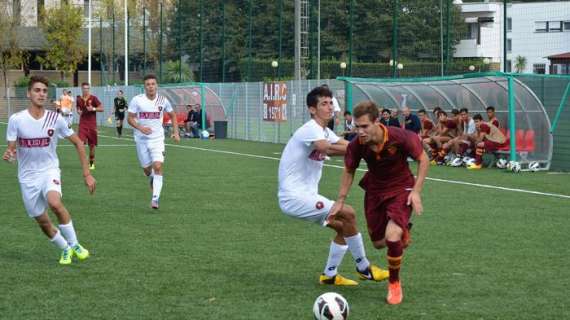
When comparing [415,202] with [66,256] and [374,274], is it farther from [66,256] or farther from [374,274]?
[66,256]

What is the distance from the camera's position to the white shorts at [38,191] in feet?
31.9

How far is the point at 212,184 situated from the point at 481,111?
9.49 meters

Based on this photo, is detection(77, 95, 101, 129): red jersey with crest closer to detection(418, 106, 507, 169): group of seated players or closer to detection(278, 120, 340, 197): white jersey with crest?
detection(418, 106, 507, 169): group of seated players

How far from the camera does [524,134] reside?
930 inches

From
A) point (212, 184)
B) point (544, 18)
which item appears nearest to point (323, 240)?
point (212, 184)

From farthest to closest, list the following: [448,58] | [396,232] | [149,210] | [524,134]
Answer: [448,58]
[524,134]
[149,210]
[396,232]

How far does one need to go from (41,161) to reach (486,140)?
15.7 metres

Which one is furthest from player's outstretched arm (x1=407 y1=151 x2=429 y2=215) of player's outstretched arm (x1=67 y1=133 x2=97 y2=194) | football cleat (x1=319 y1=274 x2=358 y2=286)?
player's outstretched arm (x1=67 y1=133 x2=97 y2=194)

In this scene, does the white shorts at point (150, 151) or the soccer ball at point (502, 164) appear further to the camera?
the soccer ball at point (502, 164)

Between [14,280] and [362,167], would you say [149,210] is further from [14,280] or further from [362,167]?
[362,167]

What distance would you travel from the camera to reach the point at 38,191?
973cm

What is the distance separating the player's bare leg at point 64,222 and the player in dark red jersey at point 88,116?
1351 centimetres

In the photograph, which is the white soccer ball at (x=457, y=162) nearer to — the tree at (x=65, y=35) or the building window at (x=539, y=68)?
the building window at (x=539, y=68)

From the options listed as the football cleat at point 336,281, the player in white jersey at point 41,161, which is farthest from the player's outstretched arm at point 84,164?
the football cleat at point 336,281
